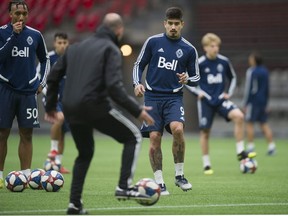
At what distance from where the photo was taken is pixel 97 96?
8945mm

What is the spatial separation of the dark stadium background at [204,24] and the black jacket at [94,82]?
21181 millimetres

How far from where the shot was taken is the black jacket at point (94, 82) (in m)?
8.86

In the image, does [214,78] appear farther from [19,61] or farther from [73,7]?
[73,7]

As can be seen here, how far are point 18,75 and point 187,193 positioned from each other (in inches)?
115

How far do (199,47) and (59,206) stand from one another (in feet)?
69.0

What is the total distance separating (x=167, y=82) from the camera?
1180 cm

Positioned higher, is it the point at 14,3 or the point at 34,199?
the point at 14,3

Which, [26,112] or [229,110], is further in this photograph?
[229,110]

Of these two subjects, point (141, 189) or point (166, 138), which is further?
point (166, 138)

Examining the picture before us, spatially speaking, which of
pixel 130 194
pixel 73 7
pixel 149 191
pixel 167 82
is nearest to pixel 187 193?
pixel 167 82

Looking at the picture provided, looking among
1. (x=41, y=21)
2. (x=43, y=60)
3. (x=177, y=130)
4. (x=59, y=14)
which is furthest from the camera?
(x=59, y=14)

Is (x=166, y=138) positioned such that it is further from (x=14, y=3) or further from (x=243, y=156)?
(x=14, y=3)

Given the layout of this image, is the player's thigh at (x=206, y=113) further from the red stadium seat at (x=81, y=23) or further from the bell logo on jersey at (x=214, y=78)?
the red stadium seat at (x=81, y=23)

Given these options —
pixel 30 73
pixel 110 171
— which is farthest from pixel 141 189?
pixel 110 171
